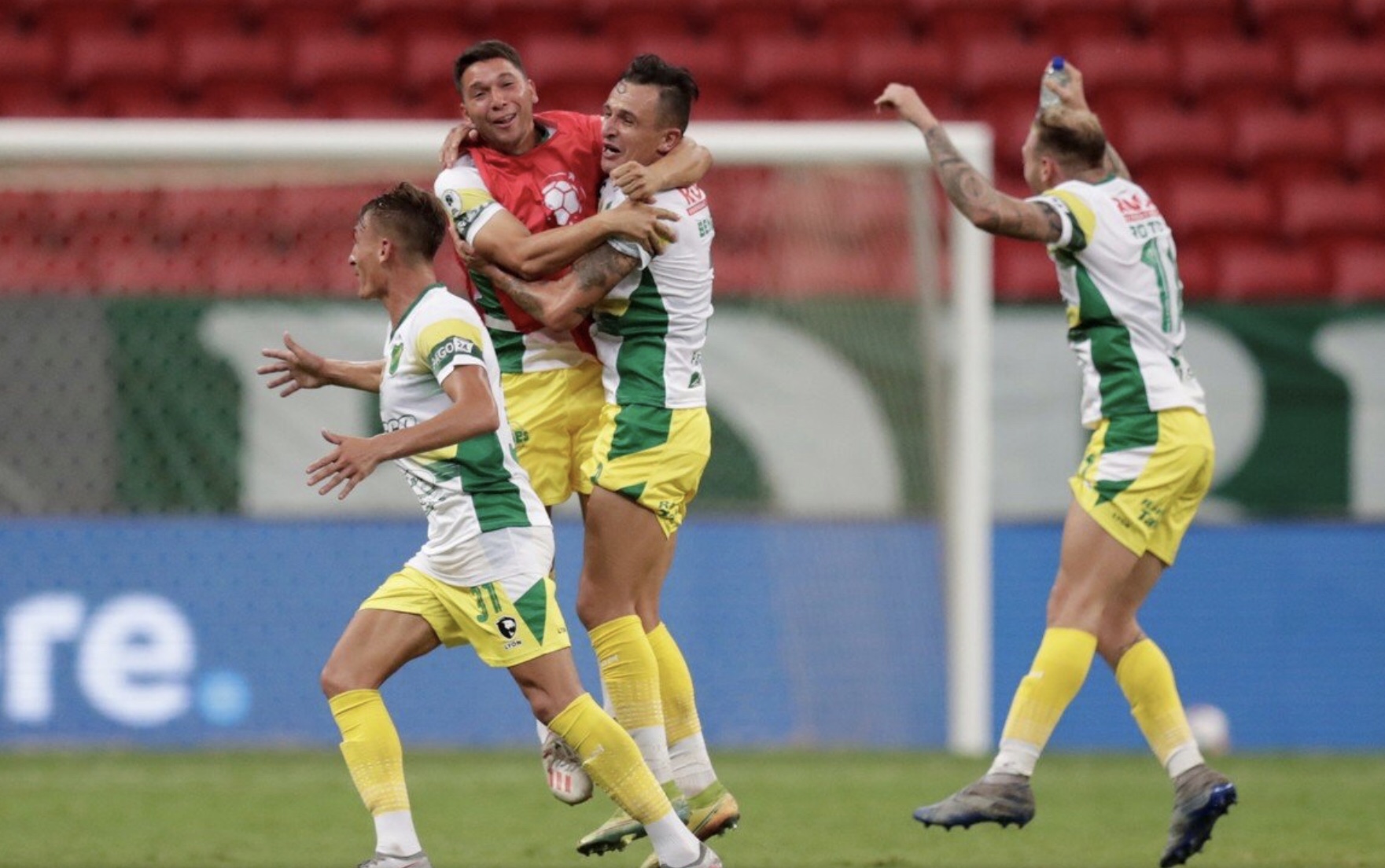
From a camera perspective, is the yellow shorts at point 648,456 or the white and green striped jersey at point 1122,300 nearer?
the yellow shorts at point 648,456

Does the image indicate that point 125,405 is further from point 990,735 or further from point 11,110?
point 990,735

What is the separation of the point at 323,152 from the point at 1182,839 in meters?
4.98

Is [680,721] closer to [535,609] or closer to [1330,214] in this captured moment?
[535,609]

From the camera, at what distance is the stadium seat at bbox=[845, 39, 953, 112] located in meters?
11.2

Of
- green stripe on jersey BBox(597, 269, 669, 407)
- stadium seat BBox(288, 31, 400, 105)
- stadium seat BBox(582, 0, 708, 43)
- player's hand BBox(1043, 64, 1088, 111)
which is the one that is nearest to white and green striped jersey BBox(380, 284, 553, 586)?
green stripe on jersey BBox(597, 269, 669, 407)

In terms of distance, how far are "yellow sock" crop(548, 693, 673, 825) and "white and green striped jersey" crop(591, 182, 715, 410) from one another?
3.25ft

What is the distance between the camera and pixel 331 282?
928 cm

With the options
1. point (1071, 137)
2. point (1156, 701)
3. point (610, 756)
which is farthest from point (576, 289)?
point (1156, 701)

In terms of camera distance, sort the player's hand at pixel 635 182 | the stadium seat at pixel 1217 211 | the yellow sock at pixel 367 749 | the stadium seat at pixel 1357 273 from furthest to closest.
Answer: the stadium seat at pixel 1217 211 → the stadium seat at pixel 1357 273 → the player's hand at pixel 635 182 → the yellow sock at pixel 367 749

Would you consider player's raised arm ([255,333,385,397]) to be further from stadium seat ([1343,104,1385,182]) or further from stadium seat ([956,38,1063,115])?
stadium seat ([1343,104,1385,182])

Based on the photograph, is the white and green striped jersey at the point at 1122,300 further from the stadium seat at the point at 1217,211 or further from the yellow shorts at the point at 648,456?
the stadium seat at the point at 1217,211

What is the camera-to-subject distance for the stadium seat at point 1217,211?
10820mm

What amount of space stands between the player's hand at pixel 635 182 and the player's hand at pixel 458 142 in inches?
19.3

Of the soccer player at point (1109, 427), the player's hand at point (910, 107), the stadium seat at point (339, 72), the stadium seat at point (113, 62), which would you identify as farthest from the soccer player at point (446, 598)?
the stadium seat at point (113, 62)
